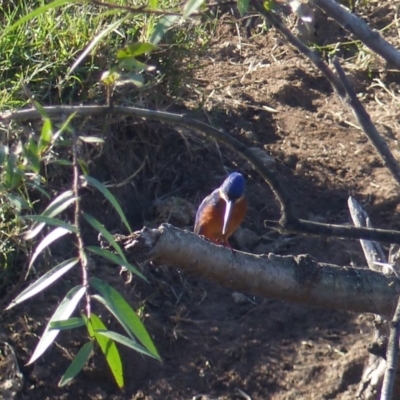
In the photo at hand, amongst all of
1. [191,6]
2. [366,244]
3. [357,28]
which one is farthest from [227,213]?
[191,6]

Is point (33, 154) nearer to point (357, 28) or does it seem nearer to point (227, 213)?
point (357, 28)

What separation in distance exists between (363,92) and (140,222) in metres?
1.65

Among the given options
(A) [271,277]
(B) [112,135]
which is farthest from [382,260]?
(B) [112,135]

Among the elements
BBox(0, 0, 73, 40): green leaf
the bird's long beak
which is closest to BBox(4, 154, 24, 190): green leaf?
BBox(0, 0, 73, 40): green leaf

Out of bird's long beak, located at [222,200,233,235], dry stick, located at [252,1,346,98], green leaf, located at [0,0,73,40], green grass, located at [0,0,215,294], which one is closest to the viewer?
green leaf, located at [0,0,73,40]

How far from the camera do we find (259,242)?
13.2ft

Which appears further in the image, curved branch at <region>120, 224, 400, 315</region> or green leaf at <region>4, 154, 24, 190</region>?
curved branch at <region>120, 224, 400, 315</region>

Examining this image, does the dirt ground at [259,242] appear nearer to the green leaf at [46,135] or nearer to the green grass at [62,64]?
the green grass at [62,64]

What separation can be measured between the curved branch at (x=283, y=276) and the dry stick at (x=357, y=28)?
1.71 feet

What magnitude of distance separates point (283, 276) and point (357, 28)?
62 cm

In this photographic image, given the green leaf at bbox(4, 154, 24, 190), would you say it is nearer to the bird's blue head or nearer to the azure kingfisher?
the azure kingfisher

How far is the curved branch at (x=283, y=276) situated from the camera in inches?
74.2

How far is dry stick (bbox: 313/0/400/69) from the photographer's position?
5.25 feet

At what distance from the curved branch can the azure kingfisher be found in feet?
5.47
